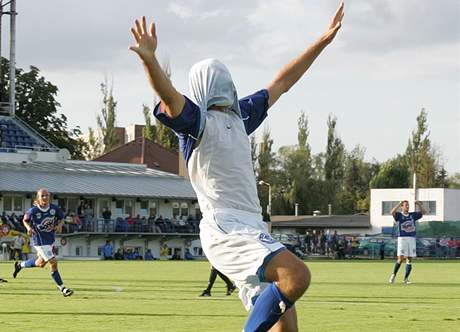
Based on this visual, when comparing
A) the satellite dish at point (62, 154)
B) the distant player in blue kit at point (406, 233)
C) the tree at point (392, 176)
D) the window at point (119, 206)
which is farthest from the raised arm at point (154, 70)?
the tree at point (392, 176)

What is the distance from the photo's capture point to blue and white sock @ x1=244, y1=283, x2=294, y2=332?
284 inches

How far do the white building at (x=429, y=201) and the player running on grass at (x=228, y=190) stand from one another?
8173 centimetres

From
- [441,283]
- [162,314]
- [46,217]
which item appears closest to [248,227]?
[162,314]

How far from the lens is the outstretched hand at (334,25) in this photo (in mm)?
8867

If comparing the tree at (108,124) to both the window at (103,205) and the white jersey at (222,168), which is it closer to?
the window at (103,205)

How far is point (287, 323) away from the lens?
7375 millimetres

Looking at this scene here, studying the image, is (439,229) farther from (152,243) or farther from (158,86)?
(158,86)

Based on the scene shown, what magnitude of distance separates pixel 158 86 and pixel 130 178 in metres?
71.6

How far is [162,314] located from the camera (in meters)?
15.4

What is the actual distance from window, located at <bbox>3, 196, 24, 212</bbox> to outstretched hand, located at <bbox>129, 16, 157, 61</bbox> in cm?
6393

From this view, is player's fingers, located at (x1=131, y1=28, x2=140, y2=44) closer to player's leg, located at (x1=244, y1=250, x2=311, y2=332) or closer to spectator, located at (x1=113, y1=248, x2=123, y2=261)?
player's leg, located at (x1=244, y1=250, x2=311, y2=332)

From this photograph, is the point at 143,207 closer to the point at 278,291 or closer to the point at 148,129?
the point at 148,129

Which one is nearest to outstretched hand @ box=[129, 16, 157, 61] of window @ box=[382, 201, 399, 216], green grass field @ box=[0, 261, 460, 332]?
green grass field @ box=[0, 261, 460, 332]

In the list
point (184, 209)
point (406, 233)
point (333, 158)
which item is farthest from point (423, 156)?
point (406, 233)
